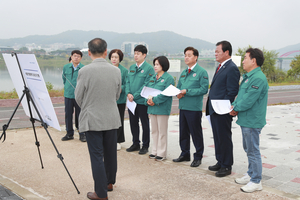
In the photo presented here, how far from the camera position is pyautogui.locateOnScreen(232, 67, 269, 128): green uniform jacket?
3.68 meters

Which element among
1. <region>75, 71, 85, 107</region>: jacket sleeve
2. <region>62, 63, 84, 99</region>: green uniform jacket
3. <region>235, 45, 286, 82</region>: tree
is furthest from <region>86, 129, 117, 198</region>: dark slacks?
<region>235, 45, 286, 82</region>: tree

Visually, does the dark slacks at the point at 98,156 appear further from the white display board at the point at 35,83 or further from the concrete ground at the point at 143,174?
the white display board at the point at 35,83

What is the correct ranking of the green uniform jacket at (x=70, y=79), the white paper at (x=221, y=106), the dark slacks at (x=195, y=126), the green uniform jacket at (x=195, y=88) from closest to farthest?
the white paper at (x=221, y=106) < the green uniform jacket at (x=195, y=88) < the dark slacks at (x=195, y=126) < the green uniform jacket at (x=70, y=79)

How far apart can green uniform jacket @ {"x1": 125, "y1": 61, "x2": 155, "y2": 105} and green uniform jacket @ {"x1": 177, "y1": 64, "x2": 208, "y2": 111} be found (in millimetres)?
938

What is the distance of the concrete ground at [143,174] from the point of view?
3.67m

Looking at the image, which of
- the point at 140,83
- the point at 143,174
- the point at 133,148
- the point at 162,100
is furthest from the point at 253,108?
the point at 133,148

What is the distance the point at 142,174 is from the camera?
14.4 feet

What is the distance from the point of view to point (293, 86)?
27.0 m

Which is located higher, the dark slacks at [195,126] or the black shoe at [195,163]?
the dark slacks at [195,126]

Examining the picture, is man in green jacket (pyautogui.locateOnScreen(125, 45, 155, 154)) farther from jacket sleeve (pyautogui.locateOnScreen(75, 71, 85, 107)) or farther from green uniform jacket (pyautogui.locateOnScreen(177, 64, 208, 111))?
jacket sleeve (pyautogui.locateOnScreen(75, 71, 85, 107))

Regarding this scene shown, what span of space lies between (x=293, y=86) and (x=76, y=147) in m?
26.0

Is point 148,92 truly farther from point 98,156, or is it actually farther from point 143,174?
point 98,156

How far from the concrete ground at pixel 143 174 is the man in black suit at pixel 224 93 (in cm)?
29

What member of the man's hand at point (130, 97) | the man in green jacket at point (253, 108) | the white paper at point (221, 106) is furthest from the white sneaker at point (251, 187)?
the man's hand at point (130, 97)
